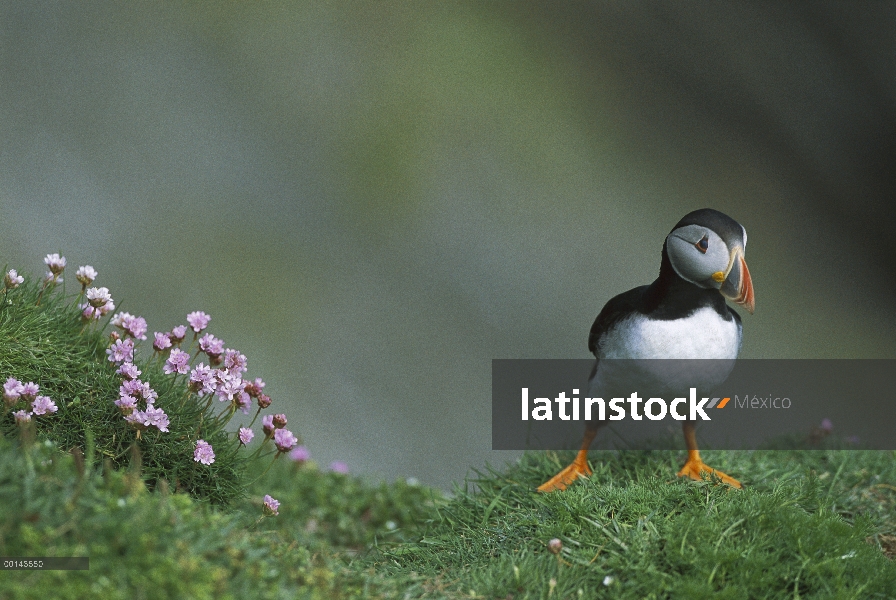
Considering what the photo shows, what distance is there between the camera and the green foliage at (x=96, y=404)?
2.88 m

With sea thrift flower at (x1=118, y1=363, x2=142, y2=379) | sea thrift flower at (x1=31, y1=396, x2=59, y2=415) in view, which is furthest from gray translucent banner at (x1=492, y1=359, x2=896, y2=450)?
sea thrift flower at (x1=31, y1=396, x2=59, y2=415)

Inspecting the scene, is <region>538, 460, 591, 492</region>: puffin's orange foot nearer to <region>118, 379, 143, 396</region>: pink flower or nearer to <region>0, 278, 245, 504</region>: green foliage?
<region>0, 278, 245, 504</region>: green foliage

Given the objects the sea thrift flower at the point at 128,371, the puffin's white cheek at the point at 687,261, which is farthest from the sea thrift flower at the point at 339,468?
the puffin's white cheek at the point at 687,261

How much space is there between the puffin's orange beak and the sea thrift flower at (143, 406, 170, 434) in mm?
2027

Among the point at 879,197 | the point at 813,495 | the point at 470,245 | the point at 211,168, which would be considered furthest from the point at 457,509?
the point at 879,197

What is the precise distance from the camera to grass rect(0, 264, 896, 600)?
2.06 metres

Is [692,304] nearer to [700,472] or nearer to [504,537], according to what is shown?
[700,472]

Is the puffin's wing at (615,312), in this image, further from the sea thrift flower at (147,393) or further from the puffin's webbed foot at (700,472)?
the sea thrift flower at (147,393)

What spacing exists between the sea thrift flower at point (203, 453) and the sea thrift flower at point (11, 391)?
0.59 meters

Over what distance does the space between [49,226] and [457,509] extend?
303 centimetres

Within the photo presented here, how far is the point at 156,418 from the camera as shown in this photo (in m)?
2.79

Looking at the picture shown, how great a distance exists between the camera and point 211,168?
17.7 feet

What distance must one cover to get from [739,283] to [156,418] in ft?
6.84

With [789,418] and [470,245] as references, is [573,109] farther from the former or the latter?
[789,418]
